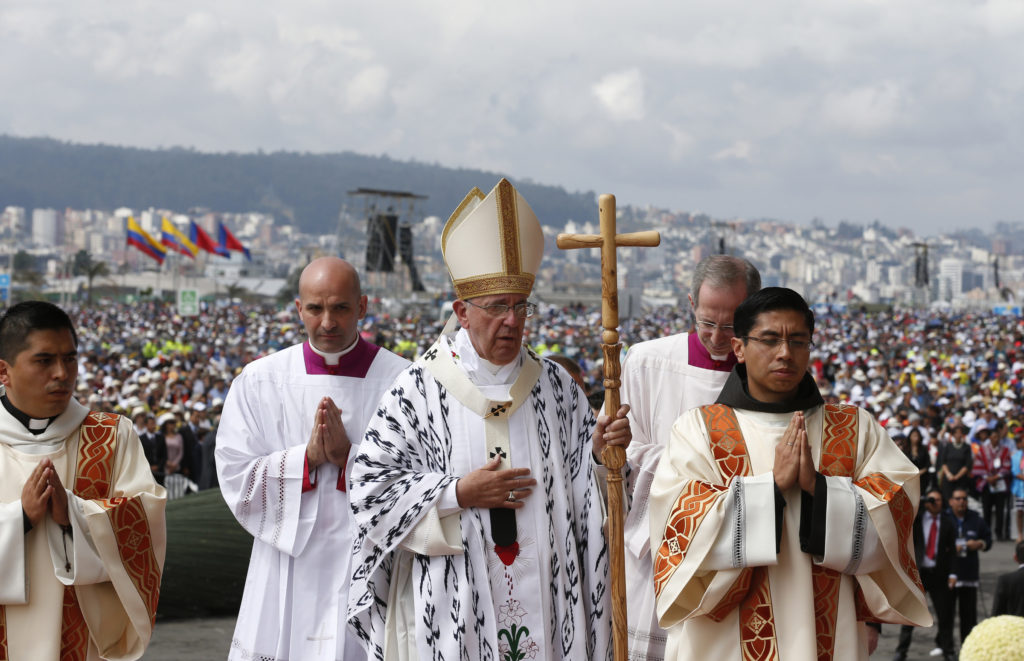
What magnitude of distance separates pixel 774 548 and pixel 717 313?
1.34 meters

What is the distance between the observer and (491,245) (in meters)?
3.83

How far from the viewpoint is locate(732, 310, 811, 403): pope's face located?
3.42 m

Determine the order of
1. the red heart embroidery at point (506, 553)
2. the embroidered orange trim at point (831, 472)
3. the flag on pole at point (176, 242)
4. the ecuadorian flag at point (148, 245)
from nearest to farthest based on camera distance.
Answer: the embroidered orange trim at point (831, 472) → the red heart embroidery at point (506, 553) → the ecuadorian flag at point (148, 245) → the flag on pole at point (176, 242)

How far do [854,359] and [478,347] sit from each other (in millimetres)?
27146

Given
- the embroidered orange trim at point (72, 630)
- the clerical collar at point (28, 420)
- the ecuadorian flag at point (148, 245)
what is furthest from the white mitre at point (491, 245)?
the ecuadorian flag at point (148, 245)

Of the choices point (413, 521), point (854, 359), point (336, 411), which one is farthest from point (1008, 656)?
point (854, 359)

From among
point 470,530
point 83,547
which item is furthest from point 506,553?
point 83,547

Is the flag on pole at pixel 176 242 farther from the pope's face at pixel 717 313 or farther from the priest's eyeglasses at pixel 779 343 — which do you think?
the priest's eyeglasses at pixel 779 343

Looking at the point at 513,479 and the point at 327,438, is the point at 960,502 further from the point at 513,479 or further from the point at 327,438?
the point at 513,479

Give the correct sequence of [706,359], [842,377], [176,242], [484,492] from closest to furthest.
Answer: [484,492] < [706,359] < [842,377] < [176,242]

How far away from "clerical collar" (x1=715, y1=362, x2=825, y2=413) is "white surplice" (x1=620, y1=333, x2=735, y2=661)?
0.90 m

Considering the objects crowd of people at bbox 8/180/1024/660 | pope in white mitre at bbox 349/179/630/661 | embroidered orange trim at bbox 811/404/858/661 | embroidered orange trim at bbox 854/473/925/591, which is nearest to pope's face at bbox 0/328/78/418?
crowd of people at bbox 8/180/1024/660

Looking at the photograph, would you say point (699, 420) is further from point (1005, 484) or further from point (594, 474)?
point (1005, 484)

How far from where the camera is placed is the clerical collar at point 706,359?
15.4ft
